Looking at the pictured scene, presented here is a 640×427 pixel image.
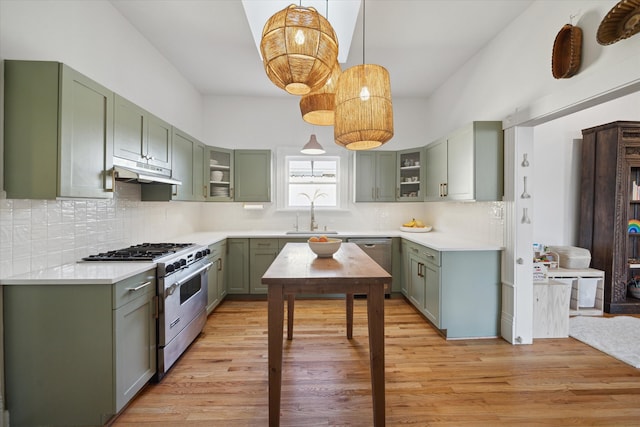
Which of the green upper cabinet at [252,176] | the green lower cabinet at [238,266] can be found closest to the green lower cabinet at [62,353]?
the green lower cabinet at [238,266]

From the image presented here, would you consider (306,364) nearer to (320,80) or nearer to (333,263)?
(333,263)

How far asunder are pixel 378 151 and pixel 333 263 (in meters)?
2.81

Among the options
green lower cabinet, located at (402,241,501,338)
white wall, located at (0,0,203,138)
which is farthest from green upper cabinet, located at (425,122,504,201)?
white wall, located at (0,0,203,138)

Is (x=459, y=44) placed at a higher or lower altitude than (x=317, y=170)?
higher

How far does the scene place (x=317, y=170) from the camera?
→ 4.60 meters

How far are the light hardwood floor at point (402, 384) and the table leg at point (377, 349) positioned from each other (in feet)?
0.65

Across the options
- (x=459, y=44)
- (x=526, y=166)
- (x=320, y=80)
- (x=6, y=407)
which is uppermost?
(x=459, y=44)

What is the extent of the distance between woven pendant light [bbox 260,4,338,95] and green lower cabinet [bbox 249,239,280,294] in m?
2.69

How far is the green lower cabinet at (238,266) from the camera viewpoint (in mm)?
3857

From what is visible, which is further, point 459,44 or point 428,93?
point 428,93

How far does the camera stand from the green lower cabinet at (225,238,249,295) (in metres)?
3.86

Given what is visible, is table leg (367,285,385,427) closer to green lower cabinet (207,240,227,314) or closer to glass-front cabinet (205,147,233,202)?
green lower cabinet (207,240,227,314)

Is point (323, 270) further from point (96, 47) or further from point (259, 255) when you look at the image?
point (96, 47)

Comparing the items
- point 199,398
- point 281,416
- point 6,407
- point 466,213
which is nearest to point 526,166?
point 466,213
